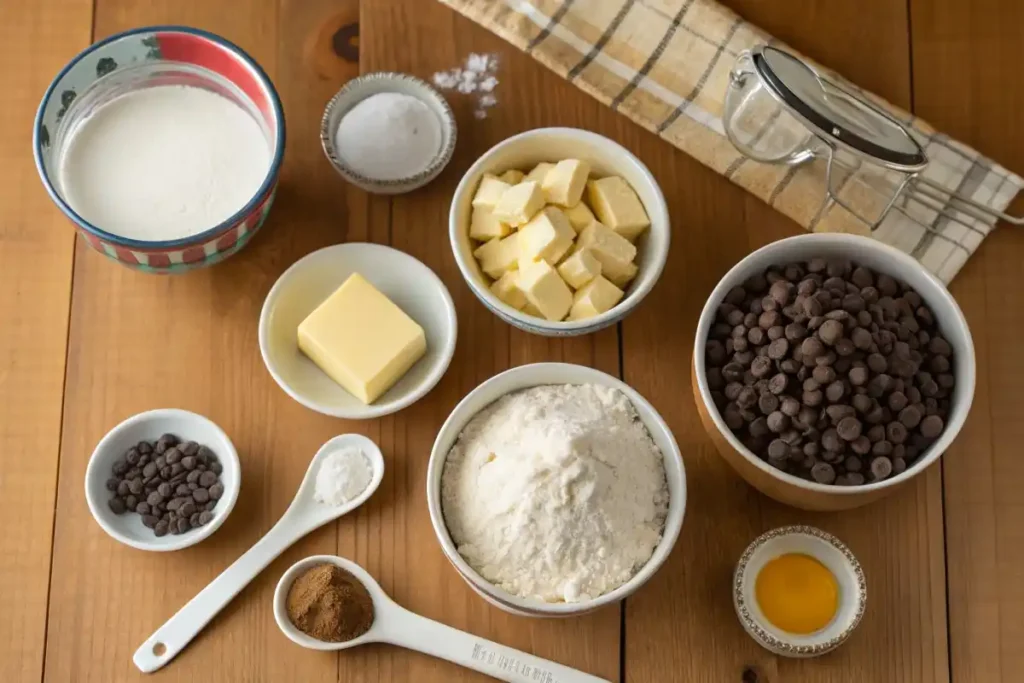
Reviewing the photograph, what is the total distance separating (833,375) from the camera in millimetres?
996

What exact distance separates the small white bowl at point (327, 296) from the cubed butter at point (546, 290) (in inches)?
3.9

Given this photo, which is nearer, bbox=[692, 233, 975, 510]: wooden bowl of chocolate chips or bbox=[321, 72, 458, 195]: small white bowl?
bbox=[692, 233, 975, 510]: wooden bowl of chocolate chips

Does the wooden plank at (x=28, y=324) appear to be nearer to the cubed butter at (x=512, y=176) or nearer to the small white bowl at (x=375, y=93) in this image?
the small white bowl at (x=375, y=93)

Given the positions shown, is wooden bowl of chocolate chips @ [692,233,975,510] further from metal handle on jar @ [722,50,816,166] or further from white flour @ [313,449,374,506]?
white flour @ [313,449,374,506]

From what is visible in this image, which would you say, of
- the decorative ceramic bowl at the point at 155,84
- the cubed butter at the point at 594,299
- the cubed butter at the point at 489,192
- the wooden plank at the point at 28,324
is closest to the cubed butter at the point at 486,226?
the cubed butter at the point at 489,192

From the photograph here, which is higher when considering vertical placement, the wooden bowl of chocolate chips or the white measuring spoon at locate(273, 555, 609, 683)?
the wooden bowl of chocolate chips

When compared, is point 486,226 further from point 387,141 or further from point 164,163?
point 164,163

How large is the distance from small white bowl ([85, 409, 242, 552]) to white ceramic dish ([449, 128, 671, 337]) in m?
0.32

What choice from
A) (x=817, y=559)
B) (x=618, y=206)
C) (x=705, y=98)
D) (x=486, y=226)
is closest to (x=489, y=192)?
(x=486, y=226)

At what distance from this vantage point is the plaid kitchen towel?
1.17 meters

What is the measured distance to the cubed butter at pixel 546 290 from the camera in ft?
3.53

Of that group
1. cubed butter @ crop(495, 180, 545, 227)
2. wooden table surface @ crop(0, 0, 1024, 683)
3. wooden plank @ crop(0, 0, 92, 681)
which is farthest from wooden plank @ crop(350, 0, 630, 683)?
wooden plank @ crop(0, 0, 92, 681)

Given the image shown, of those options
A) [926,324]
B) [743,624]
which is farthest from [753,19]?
[743,624]

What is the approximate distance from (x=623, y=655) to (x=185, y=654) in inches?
17.5
